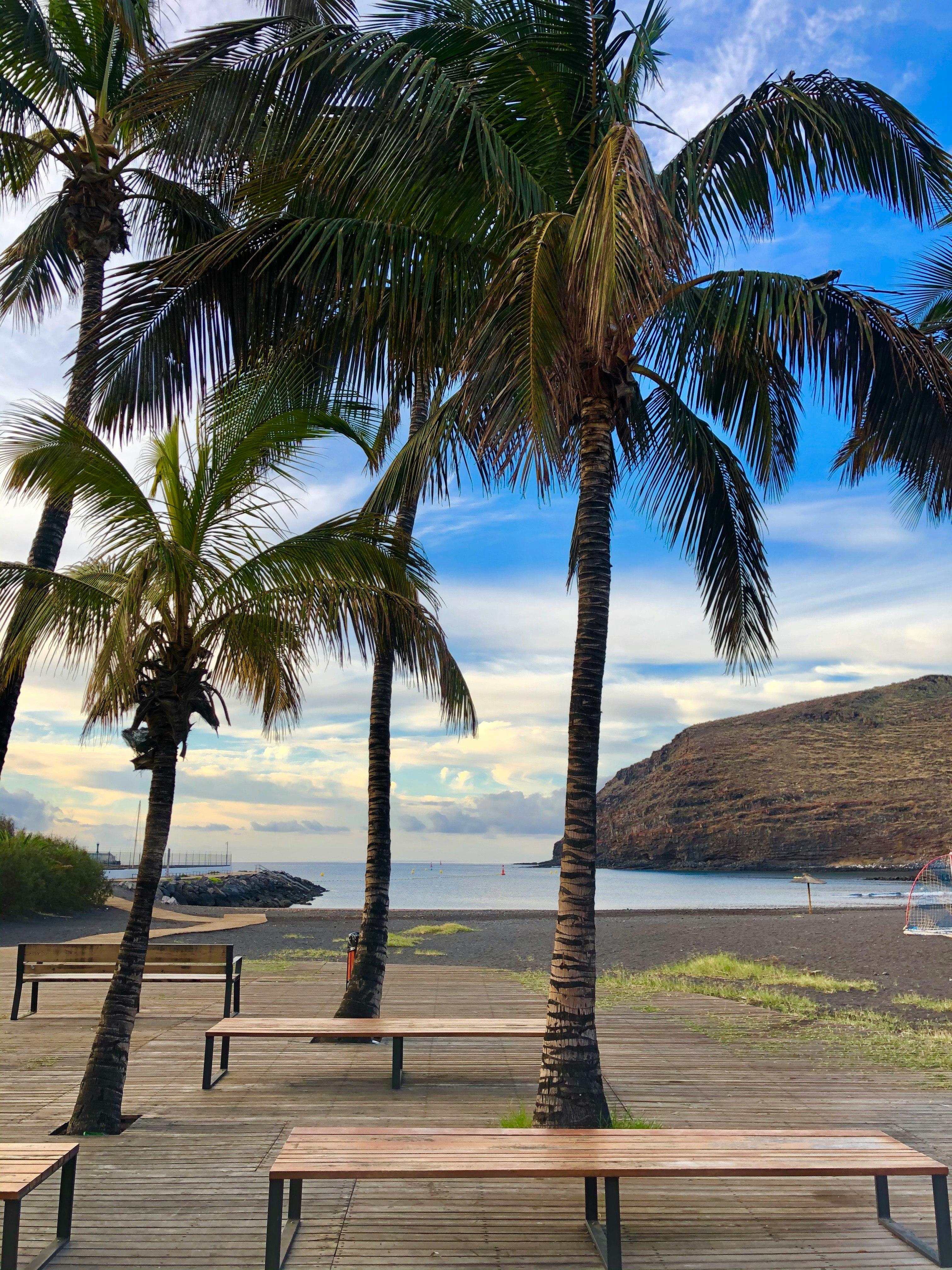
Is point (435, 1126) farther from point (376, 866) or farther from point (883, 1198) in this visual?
point (376, 866)

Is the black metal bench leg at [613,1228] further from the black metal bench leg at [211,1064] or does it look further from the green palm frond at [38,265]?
the green palm frond at [38,265]

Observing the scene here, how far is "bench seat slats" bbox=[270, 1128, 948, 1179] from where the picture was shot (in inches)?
150

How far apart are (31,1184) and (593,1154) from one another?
2.28 meters

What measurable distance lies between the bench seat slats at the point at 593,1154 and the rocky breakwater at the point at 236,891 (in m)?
28.8

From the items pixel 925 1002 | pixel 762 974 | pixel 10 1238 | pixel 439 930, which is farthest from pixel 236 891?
pixel 10 1238

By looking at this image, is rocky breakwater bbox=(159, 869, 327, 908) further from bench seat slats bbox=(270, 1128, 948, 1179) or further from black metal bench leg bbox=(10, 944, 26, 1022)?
bench seat slats bbox=(270, 1128, 948, 1179)

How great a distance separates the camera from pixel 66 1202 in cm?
420

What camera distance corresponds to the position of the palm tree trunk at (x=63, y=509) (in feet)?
22.4

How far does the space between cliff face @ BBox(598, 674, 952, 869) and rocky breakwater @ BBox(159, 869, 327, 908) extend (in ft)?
216

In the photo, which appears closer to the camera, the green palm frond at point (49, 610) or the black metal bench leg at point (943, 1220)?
the black metal bench leg at point (943, 1220)

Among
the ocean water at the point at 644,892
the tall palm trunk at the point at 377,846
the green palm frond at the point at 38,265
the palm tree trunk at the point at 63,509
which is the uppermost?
the green palm frond at the point at 38,265

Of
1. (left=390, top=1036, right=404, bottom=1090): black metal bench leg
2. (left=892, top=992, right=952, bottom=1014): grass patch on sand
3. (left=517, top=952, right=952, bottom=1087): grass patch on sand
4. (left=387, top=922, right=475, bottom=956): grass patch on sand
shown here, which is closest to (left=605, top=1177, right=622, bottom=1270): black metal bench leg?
(left=390, top=1036, right=404, bottom=1090): black metal bench leg

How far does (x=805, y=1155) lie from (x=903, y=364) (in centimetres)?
489

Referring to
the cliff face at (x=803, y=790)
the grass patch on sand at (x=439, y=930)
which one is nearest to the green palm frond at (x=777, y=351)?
the grass patch on sand at (x=439, y=930)
